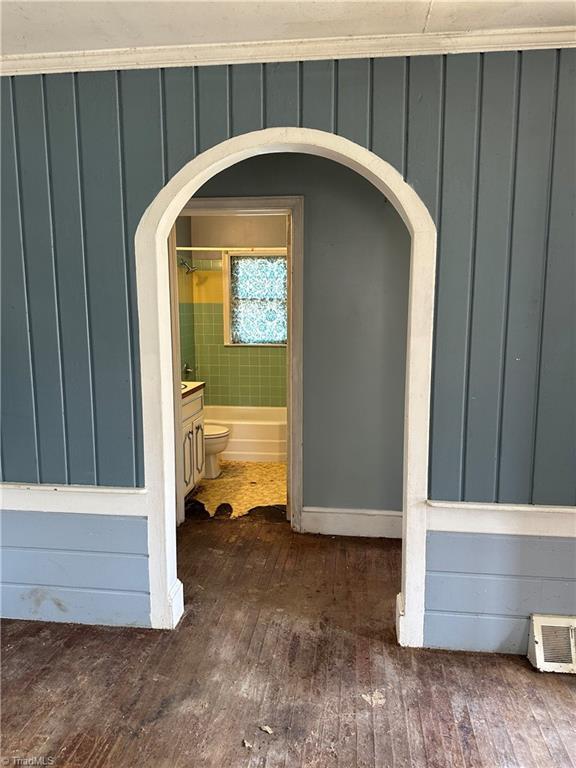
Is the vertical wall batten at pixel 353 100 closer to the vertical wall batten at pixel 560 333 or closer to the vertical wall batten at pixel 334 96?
the vertical wall batten at pixel 334 96

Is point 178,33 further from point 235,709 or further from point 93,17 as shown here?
point 235,709

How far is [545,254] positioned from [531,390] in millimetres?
515

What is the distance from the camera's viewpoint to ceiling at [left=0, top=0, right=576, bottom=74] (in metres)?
1.68

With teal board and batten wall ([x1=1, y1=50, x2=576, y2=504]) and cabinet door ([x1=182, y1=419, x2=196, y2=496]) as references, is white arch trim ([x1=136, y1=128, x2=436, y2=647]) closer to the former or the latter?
teal board and batten wall ([x1=1, y1=50, x2=576, y2=504])

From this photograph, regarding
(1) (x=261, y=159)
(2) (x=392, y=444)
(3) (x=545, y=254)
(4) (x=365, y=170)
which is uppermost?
(1) (x=261, y=159)

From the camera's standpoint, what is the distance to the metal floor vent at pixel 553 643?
204 cm

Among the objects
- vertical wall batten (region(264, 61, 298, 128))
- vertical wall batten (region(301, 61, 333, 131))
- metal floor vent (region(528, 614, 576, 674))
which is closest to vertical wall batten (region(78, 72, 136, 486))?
vertical wall batten (region(264, 61, 298, 128))

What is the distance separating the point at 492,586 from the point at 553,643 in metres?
0.31

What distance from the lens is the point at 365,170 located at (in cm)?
200

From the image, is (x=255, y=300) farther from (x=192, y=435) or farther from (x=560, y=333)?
(x=560, y=333)

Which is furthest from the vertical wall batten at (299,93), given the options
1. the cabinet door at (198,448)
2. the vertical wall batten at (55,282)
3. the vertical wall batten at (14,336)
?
the cabinet door at (198,448)

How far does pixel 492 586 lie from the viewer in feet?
6.95

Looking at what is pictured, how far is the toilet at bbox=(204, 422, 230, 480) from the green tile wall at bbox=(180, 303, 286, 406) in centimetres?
77

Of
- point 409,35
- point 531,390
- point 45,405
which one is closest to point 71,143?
point 45,405
